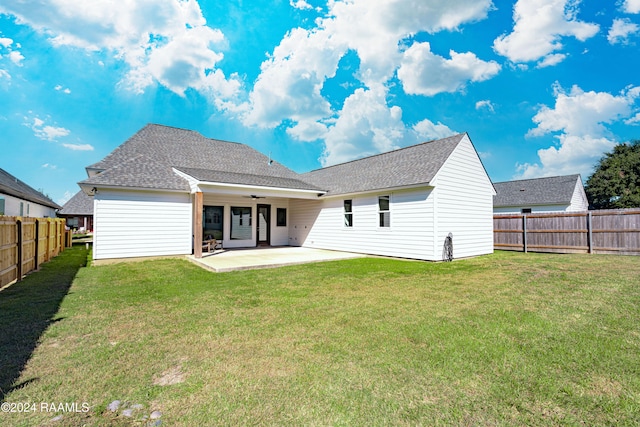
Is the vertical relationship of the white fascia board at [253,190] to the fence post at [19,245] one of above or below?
above

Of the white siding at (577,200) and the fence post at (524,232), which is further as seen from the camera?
the white siding at (577,200)

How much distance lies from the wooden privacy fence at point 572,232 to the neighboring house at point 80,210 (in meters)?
38.4

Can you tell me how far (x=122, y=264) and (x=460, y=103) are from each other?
22205mm

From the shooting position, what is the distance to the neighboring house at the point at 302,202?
35.6 feet

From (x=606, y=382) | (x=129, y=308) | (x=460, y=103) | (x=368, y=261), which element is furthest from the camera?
(x=460, y=103)

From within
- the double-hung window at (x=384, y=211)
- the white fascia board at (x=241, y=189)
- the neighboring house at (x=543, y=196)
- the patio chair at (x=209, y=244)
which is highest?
the neighboring house at (x=543, y=196)

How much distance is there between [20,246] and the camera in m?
7.66

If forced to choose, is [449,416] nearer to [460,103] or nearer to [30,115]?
[460,103]

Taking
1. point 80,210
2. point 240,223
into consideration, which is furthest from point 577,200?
point 80,210

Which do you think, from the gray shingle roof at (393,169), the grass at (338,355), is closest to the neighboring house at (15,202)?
the grass at (338,355)

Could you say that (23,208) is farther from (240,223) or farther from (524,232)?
(524,232)

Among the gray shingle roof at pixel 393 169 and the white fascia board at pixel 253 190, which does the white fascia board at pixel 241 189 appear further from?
the gray shingle roof at pixel 393 169

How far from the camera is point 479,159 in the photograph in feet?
41.7

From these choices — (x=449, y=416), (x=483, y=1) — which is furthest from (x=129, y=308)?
(x=483, y=1)
